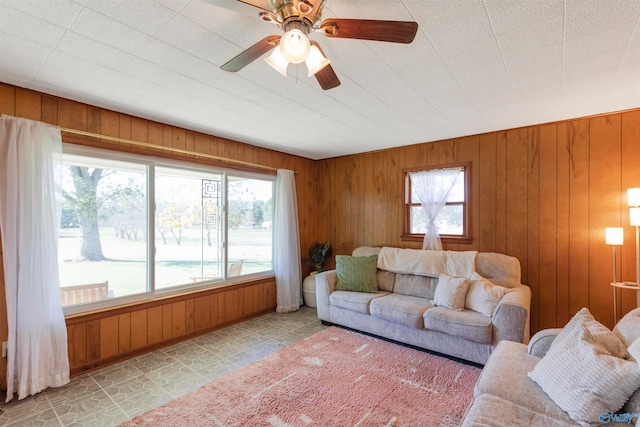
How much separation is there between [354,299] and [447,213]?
1717 millimetres

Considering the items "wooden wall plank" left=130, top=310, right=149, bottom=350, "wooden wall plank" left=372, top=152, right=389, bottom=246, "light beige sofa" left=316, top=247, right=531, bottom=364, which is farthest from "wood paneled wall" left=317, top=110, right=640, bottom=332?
"wooden wall plank" left=130, top=310, right=149, bottom=350

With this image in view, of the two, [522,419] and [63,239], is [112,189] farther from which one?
[522,419]

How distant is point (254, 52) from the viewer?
1.48m

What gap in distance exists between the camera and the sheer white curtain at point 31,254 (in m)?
2.22

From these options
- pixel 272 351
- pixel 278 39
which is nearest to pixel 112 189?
pixel 272 351

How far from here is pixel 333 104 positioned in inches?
106

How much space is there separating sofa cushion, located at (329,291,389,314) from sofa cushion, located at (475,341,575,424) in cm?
155

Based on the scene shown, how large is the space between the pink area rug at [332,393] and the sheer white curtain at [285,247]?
4.54 ft

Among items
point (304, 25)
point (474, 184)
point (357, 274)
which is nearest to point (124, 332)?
point (357, 274)

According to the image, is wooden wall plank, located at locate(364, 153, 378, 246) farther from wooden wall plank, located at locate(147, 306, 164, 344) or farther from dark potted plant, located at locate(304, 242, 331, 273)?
wooden wall plank, located at locate(147, 306, 164, 344)

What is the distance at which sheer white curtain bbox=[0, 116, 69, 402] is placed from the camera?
2223 mm

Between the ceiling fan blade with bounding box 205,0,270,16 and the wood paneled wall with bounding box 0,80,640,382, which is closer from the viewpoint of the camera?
the ceiling fan blade with bounding box 205,0,270,16

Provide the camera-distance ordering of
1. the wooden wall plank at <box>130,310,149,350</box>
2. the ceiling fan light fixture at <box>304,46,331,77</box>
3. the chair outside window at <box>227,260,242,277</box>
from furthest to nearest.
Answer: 1. the chair outside window at <box>227,260,242,277</box>
2. the wooden wall plank at <box>130,310,149,350</box>
3. the ceiling fan light fixture at <box>304,46,331,77</box>

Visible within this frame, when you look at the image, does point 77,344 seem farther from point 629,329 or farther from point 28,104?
point 629,329
